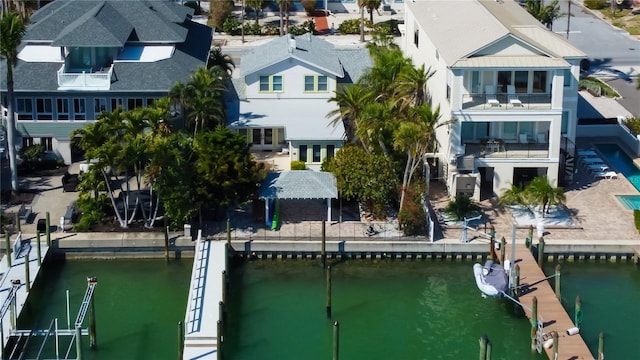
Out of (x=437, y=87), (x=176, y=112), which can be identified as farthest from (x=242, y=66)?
(x=437, y=87)

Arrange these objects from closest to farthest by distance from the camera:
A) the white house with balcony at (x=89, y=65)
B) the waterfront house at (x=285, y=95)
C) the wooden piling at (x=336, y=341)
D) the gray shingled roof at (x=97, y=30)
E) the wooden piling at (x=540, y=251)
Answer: the wooden piling at (x=336, y=341) < the wooden piling at (x=540, y=251) < the white house with balcony at (x=89, y=65) < the waterfront house at (x=285, y=95) < the gray shingled roof at (x=97, y=30)

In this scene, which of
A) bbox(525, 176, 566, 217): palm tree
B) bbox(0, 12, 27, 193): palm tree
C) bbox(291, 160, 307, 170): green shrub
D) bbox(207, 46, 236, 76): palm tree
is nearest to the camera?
bbox(0, 12, 27, 193): palm tree

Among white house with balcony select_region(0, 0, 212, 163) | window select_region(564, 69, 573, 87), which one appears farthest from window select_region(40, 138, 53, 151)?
window select_region(564, 69, 573, 87)

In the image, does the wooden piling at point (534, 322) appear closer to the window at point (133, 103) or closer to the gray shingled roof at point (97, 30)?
the window at point (133, 103)

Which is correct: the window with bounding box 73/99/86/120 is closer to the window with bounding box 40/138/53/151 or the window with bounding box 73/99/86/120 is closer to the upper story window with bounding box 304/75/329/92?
the window with bounding box 40/138/53/151

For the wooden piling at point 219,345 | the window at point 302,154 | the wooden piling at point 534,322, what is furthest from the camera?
the window at point 302,154

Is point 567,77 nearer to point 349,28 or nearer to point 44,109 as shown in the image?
point 44,109

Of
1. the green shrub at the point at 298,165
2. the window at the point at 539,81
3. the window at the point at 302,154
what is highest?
the window at the point at 539,81

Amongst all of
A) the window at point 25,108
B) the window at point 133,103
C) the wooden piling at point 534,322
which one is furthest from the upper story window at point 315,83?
the wooden piling at point 534,322
